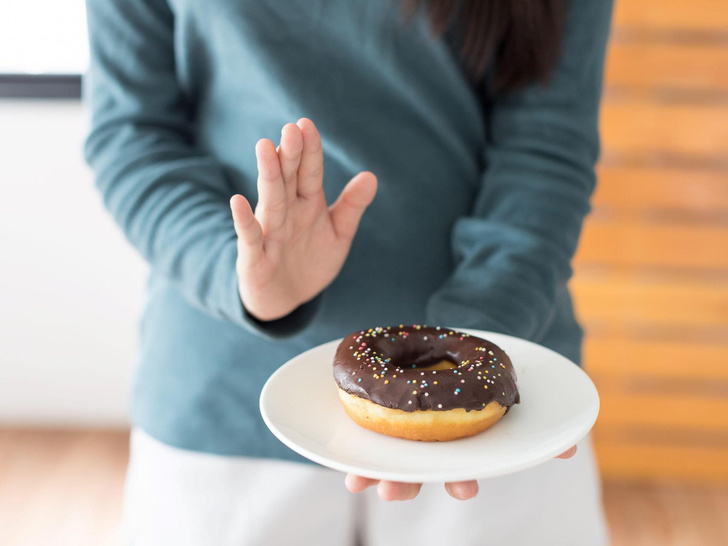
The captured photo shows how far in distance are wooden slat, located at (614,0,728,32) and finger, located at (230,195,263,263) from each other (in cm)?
134

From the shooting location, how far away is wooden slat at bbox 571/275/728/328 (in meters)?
1.85

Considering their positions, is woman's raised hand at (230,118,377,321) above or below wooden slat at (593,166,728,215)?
above

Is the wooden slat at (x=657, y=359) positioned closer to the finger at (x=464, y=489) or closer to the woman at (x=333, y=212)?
the woman at (x=333, y=212)

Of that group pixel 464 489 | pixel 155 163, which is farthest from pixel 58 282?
pixel 464 489

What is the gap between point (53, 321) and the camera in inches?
79.5

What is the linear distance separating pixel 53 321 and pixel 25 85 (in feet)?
2.25

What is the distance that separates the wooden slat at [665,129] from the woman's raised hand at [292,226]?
120cm

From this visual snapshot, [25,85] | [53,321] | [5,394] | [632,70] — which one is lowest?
[5,394]

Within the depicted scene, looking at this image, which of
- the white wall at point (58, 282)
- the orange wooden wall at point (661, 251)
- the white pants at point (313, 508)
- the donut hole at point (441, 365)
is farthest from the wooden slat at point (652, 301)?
the white wall at point (58, 282)

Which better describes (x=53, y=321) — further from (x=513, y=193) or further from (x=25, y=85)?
(x=513, y=193)

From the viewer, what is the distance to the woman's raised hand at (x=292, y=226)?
2.10 feet

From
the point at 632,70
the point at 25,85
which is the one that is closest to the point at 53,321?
the point at 25,85

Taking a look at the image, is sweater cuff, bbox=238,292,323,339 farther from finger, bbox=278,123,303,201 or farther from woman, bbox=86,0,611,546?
finger, bbox=278,123,303,201

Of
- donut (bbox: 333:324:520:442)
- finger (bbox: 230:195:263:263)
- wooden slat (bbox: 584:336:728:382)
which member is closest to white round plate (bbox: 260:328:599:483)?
donut (bbox: 333:324:520:442)
